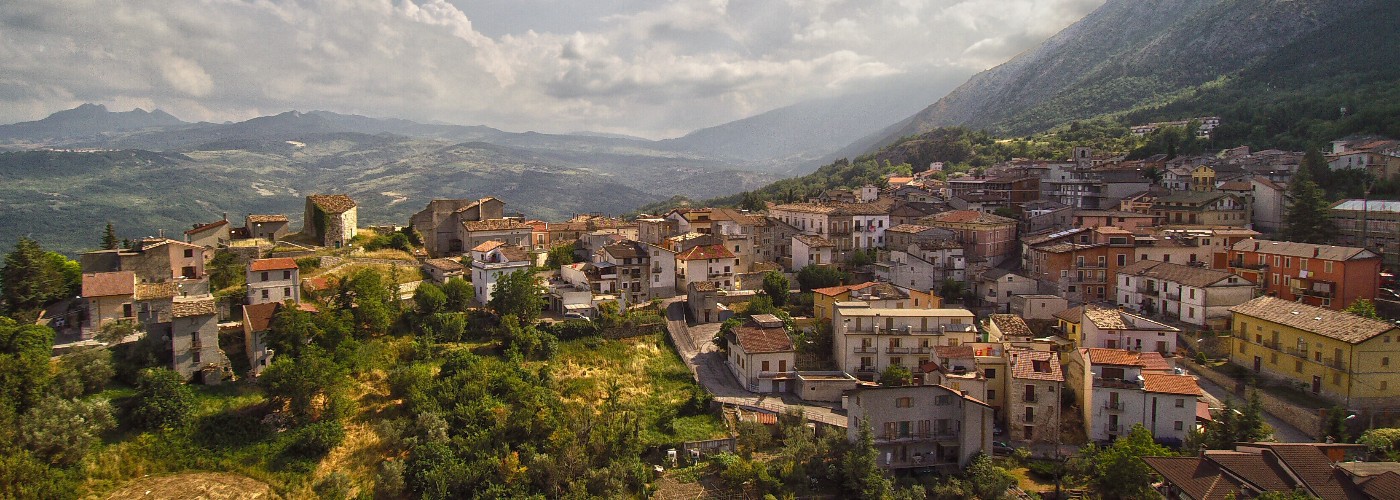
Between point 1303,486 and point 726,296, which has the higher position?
point 726,296

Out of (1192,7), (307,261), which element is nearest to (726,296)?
(307,261)

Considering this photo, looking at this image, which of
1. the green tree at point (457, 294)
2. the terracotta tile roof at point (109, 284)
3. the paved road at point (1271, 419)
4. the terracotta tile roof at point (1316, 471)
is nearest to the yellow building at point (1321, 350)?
the paved road at point (1271, 419)

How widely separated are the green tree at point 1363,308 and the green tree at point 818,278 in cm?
1962

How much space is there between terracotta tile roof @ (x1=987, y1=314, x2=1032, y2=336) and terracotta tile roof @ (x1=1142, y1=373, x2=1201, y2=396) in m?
5.35

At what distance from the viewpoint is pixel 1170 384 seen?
23938 mm

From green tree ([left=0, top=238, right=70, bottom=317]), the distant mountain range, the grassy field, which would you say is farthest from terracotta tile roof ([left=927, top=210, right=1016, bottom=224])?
the distant mountain range

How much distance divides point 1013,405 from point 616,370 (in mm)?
14098

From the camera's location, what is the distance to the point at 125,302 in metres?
26.2

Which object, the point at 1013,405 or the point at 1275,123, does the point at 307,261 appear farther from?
the point at 1275,123

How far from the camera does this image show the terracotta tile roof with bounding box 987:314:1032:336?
2927 centimetres

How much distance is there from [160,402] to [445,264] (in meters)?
15.7

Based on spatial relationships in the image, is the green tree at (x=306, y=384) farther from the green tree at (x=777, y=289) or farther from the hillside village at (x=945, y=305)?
the green tree at (x=777, y=289)

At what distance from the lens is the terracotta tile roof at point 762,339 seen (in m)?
28.5

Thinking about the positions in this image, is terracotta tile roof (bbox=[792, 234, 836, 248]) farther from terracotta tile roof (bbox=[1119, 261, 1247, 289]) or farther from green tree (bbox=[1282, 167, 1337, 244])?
green tree (bbox=[1282, 167, 1337, 244])
